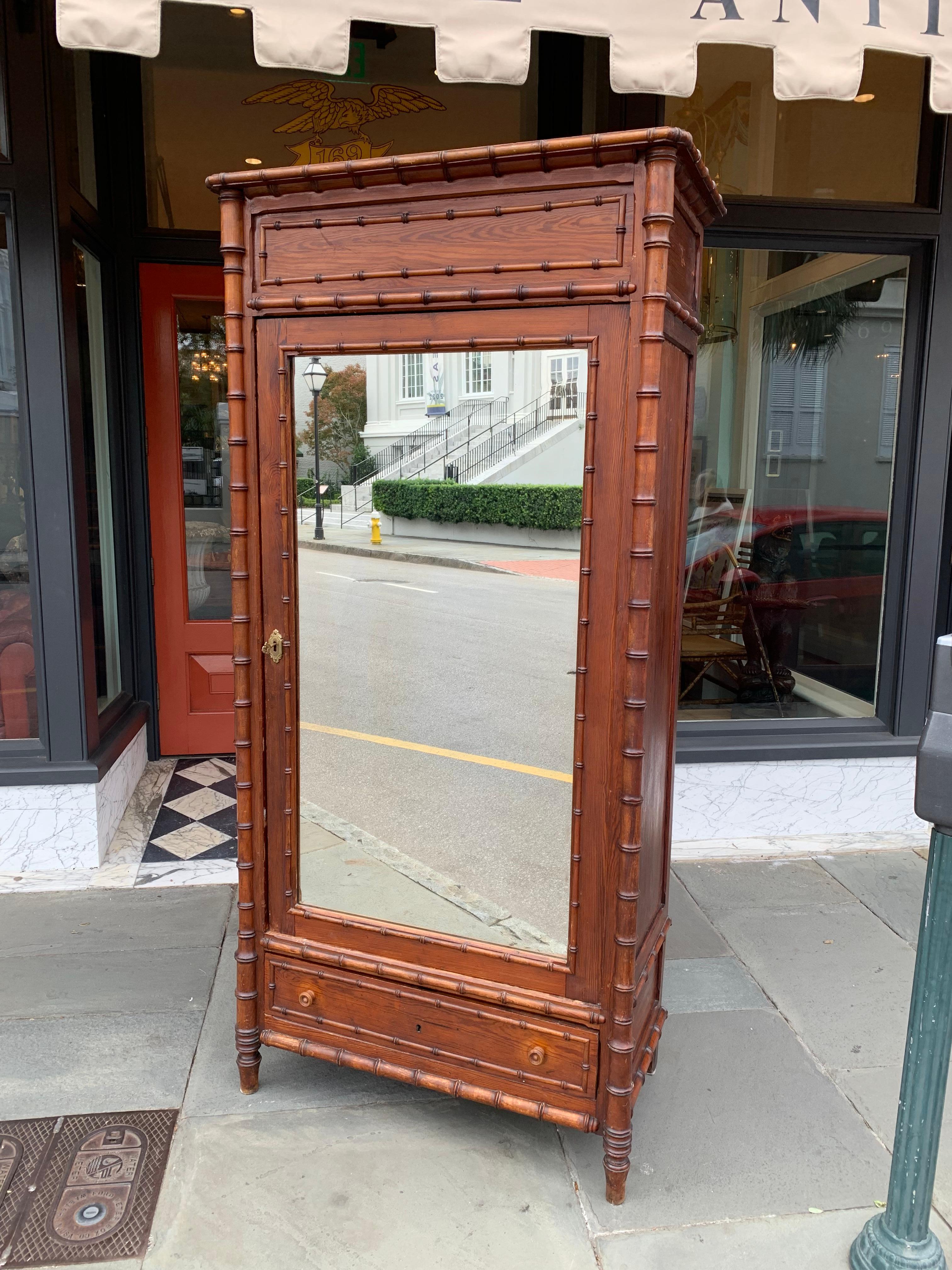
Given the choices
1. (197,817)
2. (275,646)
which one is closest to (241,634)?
(275,646)

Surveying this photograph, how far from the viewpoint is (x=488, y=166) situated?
6.73 feet

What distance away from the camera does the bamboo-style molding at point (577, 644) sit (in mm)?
2115

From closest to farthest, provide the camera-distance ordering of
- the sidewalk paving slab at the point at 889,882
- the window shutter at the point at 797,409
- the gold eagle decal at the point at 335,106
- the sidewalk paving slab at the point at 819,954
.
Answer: the sidewalk paving slab at the point at 819,954, the sidewalk paving slab at the point at 889,882, the window shutter at the point at 797,409, the gold eagle decal at the point at 335,106

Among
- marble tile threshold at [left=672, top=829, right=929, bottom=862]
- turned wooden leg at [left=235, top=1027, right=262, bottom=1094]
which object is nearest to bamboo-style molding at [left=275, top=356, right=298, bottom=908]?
turned wooden leg at [left=235, top=1027, right=262, bottom=1094]

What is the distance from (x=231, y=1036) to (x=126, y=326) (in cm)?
353

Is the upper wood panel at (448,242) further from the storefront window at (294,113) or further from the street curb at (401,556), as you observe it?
the storefront window at (294,113)

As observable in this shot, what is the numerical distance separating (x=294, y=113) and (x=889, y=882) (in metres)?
4.72

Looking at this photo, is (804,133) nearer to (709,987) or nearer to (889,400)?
(889,400)

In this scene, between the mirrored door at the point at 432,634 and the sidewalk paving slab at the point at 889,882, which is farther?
the sidewalk paving slab at the point at 889,882

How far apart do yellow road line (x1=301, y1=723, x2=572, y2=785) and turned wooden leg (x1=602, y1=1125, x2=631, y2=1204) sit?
33.6 inches

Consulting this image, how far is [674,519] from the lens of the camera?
2467 mm

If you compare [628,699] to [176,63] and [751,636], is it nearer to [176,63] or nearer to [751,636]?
[751,636]

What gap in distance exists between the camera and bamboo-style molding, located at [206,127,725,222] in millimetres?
1926

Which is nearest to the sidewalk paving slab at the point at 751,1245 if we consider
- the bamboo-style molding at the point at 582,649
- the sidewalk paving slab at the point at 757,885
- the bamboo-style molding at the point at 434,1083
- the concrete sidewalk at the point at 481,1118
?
the concrete sidewalk at the point at 481,1118
